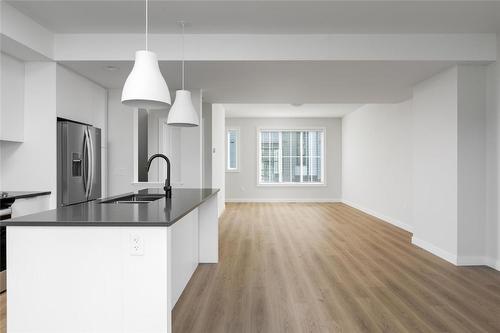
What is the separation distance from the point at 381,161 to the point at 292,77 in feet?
12.4

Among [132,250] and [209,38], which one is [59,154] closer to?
[209,38]

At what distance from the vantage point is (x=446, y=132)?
172 inches

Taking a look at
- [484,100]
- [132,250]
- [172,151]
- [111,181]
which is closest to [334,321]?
[132,250]

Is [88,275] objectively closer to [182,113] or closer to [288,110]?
[182,113]

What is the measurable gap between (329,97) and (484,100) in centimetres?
248

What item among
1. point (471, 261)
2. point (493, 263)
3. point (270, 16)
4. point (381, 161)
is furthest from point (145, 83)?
point (381, 161)

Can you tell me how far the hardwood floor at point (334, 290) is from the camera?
257 centimetres

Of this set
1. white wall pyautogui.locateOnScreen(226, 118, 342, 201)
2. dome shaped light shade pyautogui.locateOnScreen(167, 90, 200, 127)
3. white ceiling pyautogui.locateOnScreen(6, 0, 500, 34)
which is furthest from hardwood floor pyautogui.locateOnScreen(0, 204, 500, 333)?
white wall pyautogui.locateOnScreen(226, 118, 342, 201)

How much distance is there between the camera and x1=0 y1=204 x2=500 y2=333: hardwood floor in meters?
2.57

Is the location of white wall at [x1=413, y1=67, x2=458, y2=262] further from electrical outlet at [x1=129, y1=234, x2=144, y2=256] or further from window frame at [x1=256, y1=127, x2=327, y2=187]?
window frame at [x1=256, y1=127, x2=327, y2=187]

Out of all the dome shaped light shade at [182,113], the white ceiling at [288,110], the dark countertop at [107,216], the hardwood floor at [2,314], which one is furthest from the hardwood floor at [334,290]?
the white ceiling at [288,110]

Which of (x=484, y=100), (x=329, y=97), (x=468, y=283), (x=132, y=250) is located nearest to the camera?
(x=132, y=250)

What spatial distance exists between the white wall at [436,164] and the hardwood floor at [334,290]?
1.07 ft

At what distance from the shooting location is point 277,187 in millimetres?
10836
